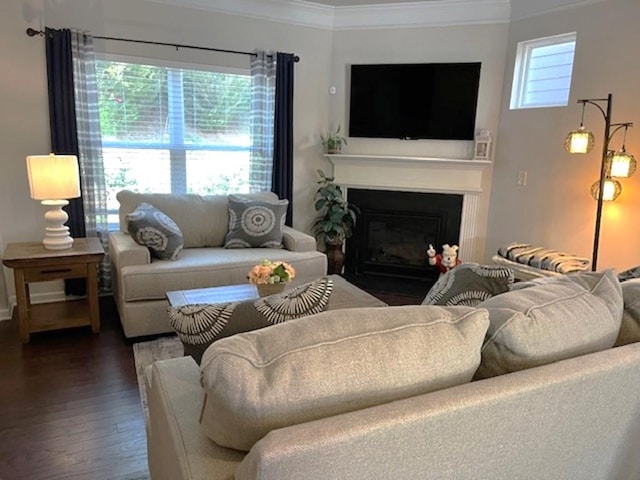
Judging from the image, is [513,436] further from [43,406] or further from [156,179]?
[156,179]

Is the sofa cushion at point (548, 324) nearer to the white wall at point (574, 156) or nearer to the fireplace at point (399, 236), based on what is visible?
the white wall at point (574, 156)

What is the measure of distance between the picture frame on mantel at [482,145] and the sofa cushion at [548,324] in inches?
123

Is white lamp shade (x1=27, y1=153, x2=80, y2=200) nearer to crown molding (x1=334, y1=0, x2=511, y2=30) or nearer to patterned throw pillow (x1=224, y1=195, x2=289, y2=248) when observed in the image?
patterned throw pillow (x1=224, y1=195, x2=289, y2=248)

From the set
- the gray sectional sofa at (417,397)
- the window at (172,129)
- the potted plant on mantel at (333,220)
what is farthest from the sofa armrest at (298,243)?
the gray sectional sofa at (417,397)

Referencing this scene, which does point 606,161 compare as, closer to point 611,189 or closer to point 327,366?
point 611,189

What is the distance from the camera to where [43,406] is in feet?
7.69

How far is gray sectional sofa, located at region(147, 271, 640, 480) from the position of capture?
2.80ft

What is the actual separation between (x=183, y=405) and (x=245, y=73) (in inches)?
146

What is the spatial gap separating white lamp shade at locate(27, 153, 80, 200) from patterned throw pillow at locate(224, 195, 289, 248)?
1.26 metres

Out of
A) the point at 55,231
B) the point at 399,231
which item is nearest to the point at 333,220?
the point at 399,231

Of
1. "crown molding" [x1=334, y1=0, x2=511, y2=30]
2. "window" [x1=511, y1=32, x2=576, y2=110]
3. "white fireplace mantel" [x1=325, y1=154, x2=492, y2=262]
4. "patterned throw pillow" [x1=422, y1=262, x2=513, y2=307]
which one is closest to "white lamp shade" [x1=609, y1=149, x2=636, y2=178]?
"window" [x1=511, y1=32, x2=576, y2=110]

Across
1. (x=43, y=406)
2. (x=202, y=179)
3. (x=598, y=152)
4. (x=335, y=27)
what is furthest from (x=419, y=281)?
(x=43, y=406)

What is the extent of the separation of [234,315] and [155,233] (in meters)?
2.17

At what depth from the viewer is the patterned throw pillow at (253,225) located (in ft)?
12.5
